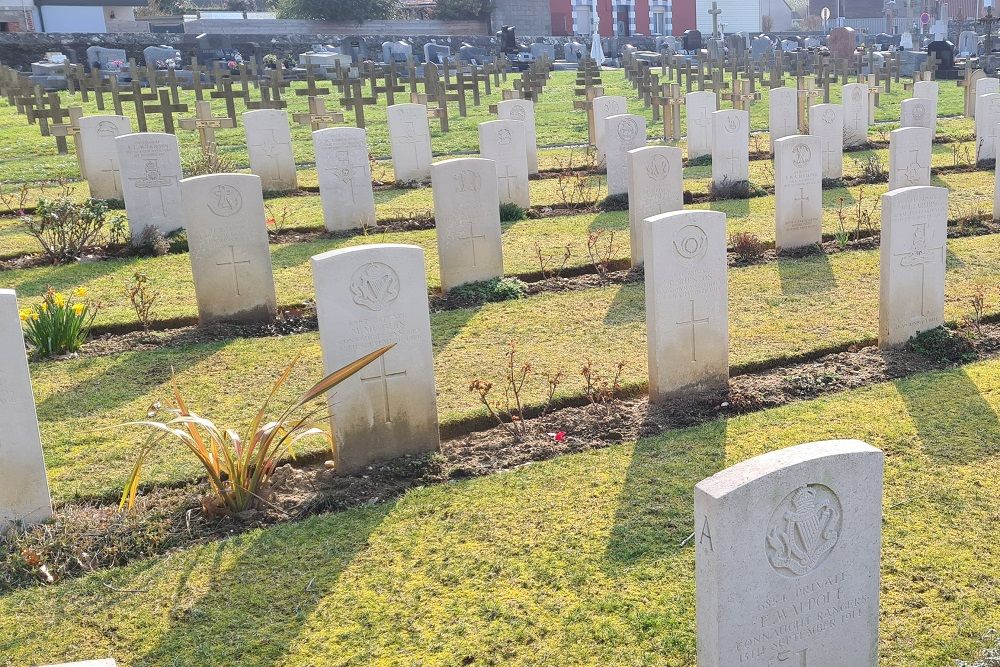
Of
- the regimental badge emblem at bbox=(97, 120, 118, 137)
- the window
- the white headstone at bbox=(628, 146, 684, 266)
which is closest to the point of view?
the white headstone at bbox=(628, 146, 684, 266)

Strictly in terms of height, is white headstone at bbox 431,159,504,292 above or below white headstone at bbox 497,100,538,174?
Result: below

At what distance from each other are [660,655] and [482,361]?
360 centimetres

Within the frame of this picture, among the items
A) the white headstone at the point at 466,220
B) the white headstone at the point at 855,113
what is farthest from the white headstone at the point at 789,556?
the white headstone at the point at 855,113

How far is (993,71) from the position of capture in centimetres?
2922

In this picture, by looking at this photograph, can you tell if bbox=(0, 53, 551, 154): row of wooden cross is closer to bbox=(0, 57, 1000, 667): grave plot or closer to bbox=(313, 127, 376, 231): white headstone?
bbox=(313, 127, 376, 231): white headstone

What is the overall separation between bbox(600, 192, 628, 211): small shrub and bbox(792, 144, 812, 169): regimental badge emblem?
290 centimetres

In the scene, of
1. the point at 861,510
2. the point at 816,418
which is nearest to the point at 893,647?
the point at 861,510

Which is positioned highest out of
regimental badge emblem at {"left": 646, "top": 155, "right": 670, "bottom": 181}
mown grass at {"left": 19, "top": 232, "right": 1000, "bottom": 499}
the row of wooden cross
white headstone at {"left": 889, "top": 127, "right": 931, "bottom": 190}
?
the row of wooden cross

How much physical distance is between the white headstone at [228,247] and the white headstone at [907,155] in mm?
7189

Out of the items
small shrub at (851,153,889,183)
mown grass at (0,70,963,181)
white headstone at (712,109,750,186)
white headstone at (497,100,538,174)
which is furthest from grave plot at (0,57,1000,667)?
mown grass at (0,70,963,181)

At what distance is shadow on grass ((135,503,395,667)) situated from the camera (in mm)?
4023

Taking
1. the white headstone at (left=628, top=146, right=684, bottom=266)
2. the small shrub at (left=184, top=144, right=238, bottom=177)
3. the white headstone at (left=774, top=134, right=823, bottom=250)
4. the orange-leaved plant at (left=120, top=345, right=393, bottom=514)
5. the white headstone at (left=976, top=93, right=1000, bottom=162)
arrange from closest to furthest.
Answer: the orange-leaved plant at (left=120, top=345, right=393, bottom=514) < the white headstone at (left=628, top=146, right=684, bottom=266) < the white headstone at (left=774, top=134, right=823, bottom=250) < the small shrub at (left=184, top=144, right=238, bottom=177) < the white headstone at (left=976, top=93, right=1000, bottom=162)

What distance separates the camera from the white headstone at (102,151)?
41.9ft

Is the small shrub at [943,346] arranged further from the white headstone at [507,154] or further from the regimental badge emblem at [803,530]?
the white headstone at [507,154]
